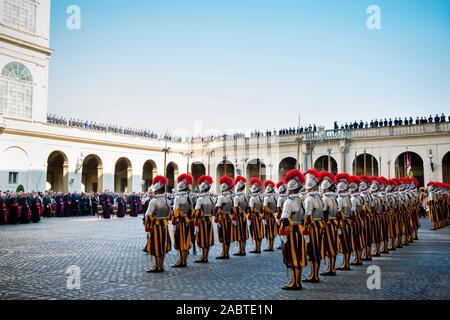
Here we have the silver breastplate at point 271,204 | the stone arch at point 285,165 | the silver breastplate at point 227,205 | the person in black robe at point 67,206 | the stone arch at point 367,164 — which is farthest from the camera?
the stone arch at point 285,165

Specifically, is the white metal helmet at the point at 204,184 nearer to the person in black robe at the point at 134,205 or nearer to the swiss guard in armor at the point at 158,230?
the swiss guard in armor at the point at 158,230

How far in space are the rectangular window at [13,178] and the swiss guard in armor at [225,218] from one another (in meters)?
24.2

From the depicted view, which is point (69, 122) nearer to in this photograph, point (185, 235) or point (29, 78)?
point (29, 78)

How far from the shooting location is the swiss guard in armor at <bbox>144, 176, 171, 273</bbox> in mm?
9406

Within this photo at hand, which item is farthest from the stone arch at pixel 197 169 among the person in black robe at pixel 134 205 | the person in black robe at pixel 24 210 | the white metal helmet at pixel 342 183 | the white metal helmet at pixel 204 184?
the white metal helmet at pixel 342 183

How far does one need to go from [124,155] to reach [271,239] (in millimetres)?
28500

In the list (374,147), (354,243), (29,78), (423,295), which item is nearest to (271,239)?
(354,243)

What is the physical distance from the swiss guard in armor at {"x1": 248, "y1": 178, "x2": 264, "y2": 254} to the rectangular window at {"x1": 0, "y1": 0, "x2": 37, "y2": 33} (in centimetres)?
2756

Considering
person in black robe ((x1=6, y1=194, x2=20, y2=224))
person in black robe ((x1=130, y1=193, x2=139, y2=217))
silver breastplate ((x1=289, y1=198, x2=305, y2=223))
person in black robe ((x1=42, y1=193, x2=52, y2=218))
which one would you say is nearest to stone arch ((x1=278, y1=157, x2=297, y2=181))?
person in black robe ((x1=130, y1=193, x2=139, y2=217))

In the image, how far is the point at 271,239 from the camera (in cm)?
1352

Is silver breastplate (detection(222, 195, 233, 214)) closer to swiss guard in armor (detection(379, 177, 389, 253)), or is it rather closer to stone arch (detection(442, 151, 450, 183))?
swiss guard in armor (detection(379, 177, 389, 253))

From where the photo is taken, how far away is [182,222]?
1023 centimetres

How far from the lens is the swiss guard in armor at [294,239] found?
25.2ft
